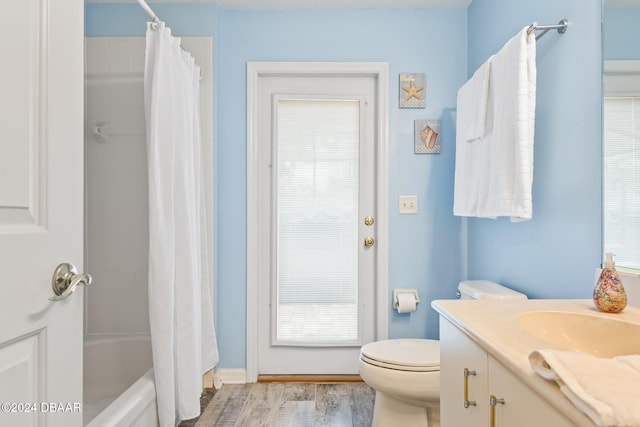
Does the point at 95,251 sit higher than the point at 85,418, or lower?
higher

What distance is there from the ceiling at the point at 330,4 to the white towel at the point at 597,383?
90.4 inches

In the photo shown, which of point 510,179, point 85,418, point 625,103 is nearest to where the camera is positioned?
point 625,103

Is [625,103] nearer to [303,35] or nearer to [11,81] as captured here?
[11,81]

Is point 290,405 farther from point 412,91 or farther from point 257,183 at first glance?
point 412,91

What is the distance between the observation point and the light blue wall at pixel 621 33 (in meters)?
1.11

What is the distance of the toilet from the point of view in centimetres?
158

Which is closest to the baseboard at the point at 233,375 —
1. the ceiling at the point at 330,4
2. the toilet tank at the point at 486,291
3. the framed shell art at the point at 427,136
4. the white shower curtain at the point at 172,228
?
the white shower curtain at the point at 172,228

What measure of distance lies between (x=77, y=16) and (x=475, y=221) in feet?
7.02

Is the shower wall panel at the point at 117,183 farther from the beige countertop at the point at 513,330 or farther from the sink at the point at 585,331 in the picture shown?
the sink at the point at 585,331

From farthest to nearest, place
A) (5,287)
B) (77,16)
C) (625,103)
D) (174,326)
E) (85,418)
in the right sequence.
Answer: (85,418) → (174,326) → (625,103) → (77,16) → (5,287)

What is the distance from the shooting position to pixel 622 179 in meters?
1.15

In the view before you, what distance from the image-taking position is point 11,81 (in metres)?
0.77

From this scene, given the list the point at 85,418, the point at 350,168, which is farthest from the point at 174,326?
the point at 350,168

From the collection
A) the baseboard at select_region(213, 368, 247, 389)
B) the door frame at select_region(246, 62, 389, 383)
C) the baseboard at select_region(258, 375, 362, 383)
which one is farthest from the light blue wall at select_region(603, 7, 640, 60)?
the baseboard at select_region(213, 368, 247, 389)
